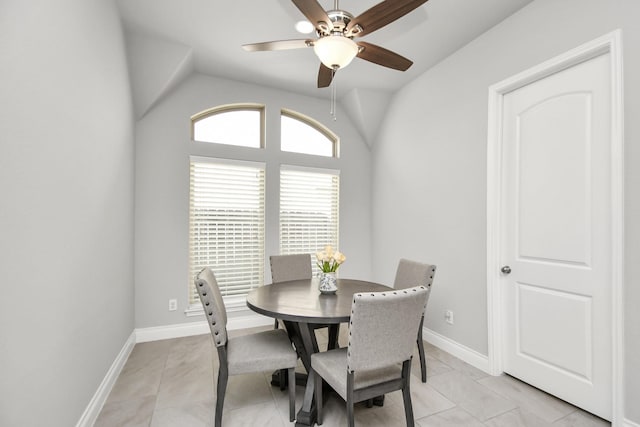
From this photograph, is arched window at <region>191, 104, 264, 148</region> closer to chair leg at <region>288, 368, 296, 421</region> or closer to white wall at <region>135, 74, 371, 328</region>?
white wall at <region>135, 74, 371, 328</region>

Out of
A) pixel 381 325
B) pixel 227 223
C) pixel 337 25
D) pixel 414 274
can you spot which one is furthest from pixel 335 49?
pixel 227 223

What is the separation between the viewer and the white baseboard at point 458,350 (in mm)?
2598

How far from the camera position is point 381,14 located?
1.69 meters

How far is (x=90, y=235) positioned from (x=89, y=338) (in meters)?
0.64

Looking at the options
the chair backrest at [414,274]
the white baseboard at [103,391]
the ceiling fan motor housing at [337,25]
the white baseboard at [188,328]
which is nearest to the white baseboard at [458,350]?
the chair backrest at [414,274]

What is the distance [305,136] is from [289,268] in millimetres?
1917

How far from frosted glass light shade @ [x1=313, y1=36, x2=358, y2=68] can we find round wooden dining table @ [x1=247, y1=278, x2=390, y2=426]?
60.5 inches

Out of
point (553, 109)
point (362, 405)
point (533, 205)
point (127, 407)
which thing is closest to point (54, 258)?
point (127, 407)

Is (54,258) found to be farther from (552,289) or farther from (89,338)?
(552,289)

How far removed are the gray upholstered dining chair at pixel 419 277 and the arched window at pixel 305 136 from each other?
2.10 m

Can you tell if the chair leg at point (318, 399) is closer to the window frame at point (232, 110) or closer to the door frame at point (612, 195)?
the door frame at point (612, 195)

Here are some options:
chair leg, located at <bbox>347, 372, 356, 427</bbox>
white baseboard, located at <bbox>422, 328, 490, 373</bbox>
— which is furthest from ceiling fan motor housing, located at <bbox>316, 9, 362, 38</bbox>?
white baseboard, located at <bbox>422, 328, 490, 373</bbox>

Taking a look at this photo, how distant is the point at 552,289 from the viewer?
2219mm

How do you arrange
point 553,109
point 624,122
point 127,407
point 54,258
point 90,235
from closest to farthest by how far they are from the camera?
1. point 54,258
2. point 624,122
3. point 90,235
4. point 127,407
5. point 553,109
